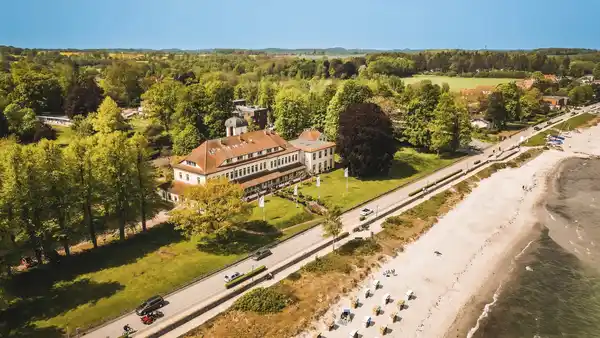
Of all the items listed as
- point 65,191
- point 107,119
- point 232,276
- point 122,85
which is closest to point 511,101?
point 107,119

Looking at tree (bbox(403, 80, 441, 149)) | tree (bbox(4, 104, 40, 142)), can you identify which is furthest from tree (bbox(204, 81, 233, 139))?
tree (bbox(403, 80, 441, 149))

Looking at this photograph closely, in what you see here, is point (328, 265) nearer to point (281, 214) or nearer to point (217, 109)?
point (281, 214)

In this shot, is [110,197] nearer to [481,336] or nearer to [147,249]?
[147,249]

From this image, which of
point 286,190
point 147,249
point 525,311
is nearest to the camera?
point 525,311

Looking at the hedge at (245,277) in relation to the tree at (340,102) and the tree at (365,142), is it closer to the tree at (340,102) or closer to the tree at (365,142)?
the tree at (365,142)

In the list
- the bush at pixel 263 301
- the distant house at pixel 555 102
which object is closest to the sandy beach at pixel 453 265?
the bush at pixel 263 301

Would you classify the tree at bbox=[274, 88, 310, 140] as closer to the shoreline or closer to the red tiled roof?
the red tiled roof

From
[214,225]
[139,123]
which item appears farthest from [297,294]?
[139,123]
